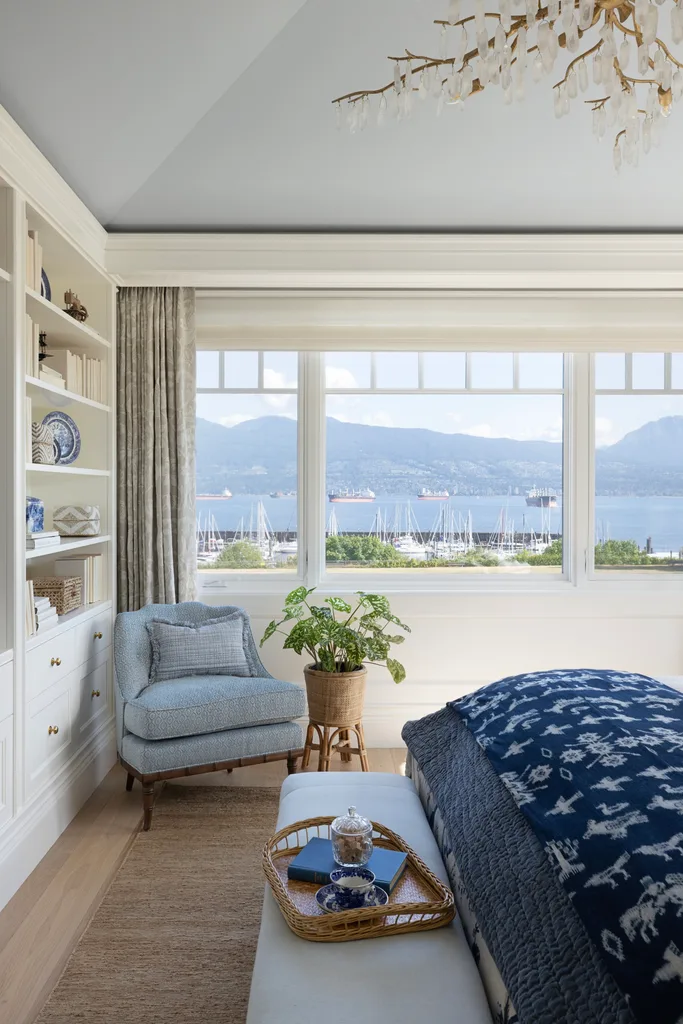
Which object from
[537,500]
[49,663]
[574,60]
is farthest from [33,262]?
[537,500]

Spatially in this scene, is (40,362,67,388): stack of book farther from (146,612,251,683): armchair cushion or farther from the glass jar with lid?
the glass jar with lid

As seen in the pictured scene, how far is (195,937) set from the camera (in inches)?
85.4

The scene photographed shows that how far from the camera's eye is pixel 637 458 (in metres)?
4.16

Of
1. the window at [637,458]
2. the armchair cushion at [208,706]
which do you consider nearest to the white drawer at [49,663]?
the armchair cushion at [208,706]

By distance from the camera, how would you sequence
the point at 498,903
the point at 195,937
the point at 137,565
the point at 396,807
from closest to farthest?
the point at 498,903 < the point at 396,807 < the point at 195,937 < the point at 137,565

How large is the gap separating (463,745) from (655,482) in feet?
8.91

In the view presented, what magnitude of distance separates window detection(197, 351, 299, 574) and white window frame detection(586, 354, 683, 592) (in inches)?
66.0

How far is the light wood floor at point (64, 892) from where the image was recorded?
1.98m

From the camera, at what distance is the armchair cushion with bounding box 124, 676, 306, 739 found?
292 cm

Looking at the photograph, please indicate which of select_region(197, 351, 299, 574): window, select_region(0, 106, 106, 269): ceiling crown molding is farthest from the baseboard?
select_region(0, 106, 106, 269): ceiling crown molding

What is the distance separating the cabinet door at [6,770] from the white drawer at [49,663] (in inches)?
6.9

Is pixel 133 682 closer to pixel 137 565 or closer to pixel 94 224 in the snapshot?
pixel 137 565

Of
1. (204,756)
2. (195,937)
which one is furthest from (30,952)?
(204,756)

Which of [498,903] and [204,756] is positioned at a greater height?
[498,903]
